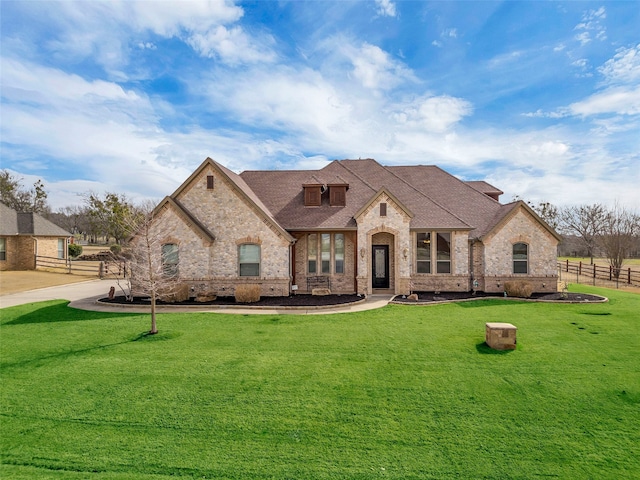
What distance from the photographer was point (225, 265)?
18.3 m

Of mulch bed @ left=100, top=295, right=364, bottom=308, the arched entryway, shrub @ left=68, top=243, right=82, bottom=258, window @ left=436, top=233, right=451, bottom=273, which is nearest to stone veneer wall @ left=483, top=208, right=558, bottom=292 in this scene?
window @ left=436, top=233, right=451, bottom=273

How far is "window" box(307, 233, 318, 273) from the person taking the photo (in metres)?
19.8

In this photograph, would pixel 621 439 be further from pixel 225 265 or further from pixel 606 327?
pixel 225 265

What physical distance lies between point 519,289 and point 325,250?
11.5 m

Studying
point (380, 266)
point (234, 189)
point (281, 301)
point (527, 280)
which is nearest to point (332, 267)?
point (380, 266)

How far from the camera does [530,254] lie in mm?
18969

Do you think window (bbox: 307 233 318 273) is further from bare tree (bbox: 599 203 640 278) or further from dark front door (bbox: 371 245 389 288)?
bare tree (bbox: 599 203 640 278)

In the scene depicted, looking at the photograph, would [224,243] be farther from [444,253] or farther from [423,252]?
[444,253]

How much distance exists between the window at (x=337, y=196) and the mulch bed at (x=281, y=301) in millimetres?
6306

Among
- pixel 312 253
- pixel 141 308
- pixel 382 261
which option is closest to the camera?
pixel 141 308

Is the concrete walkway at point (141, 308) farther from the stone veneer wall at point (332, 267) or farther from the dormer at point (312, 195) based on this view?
the dormer at point (312, 195)

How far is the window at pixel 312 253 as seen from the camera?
19781 millimetres

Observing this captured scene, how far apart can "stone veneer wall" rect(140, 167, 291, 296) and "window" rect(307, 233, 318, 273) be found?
197 centimetres

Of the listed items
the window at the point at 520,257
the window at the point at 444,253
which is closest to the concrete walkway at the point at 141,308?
the window at the point at 444,253
